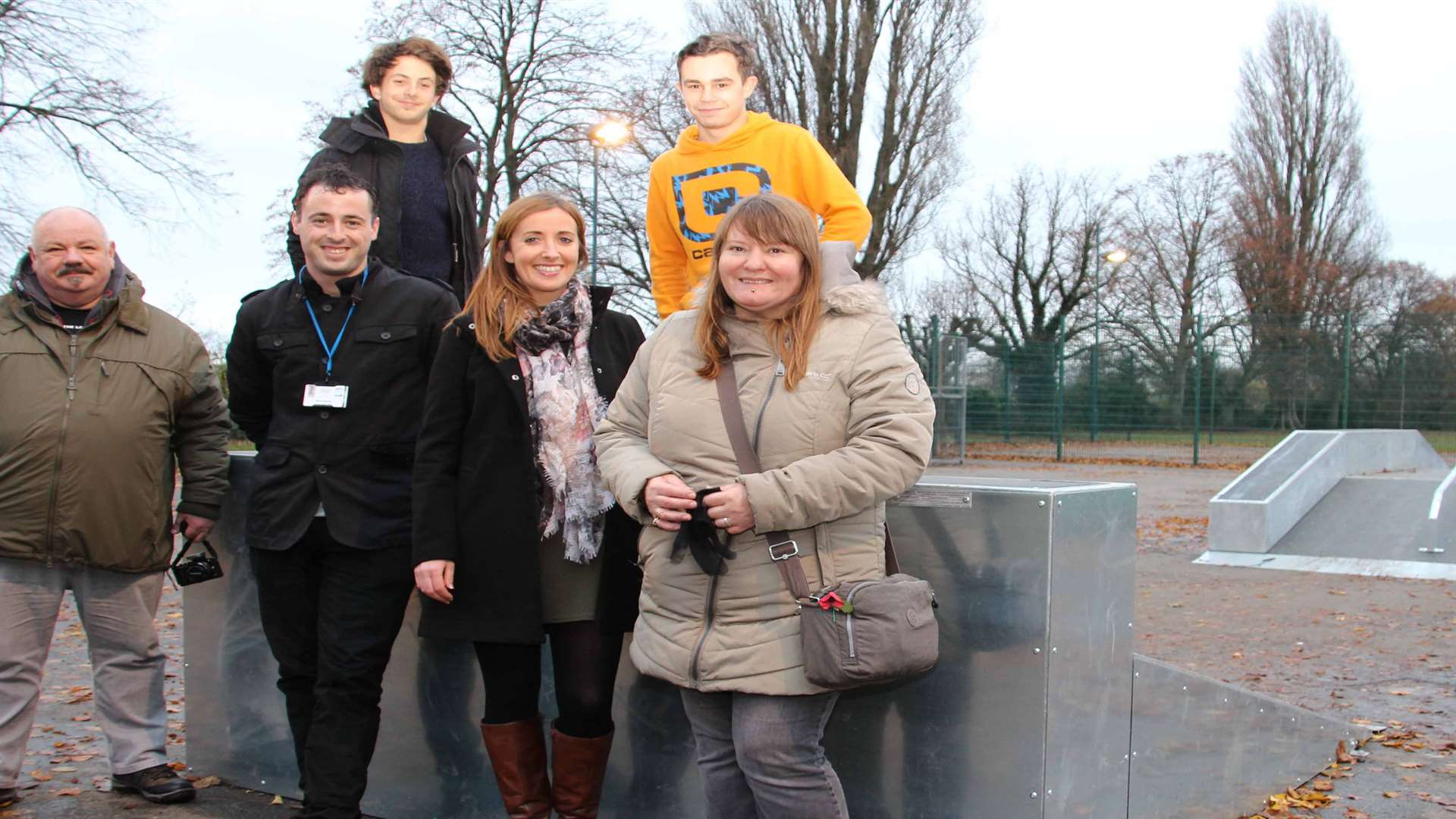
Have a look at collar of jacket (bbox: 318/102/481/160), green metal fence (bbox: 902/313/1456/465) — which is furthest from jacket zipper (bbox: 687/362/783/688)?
green metal fence (bbox: 902/313/1456/465)

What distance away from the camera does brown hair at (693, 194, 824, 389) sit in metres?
2.53

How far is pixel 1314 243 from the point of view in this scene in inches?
1423

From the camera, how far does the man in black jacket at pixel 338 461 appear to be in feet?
10.6

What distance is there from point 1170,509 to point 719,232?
40.4 ft

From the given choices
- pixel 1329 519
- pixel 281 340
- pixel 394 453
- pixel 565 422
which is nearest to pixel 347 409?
pixel 394 453

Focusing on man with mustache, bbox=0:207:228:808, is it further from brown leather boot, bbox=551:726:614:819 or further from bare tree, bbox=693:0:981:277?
bare tree, bbox=693:0:981:277

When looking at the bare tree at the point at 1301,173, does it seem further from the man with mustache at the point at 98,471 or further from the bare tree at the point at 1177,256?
the man with mustache at the point at 98,471

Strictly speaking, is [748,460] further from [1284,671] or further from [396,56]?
Result: [1284,671]

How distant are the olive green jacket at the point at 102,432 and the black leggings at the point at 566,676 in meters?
1.44

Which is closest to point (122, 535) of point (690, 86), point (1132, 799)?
point (690, 86)

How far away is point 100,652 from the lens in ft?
12.8

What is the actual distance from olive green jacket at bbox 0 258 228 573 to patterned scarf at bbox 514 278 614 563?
61.2 inches

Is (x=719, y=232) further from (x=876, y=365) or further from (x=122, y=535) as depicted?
(x=122, y=535)

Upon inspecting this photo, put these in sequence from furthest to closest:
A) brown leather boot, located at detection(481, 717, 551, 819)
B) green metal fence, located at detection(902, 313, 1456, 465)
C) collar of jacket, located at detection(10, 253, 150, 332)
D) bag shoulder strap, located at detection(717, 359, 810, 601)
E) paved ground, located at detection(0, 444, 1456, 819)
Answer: green metal fence, located at detection(902, 313, 1456, 465) < paved ground, located at detection(0, 444, 1456, 819) < collar of jacket, located at detection(10, 253, 150, 332) < brown leather boot, located at detection(481, 717, 551, 819) < bag shoulder strap, located at detection(717, 359, 810, 601)
